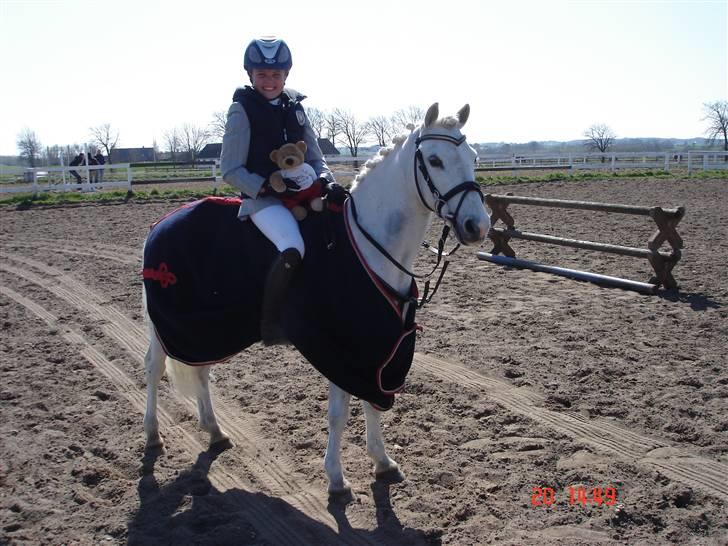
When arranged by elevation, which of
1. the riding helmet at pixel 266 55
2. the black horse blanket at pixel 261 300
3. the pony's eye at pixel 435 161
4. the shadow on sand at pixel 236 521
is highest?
the riding helmet at pixel 266 55

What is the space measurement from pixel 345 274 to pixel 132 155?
6127cm

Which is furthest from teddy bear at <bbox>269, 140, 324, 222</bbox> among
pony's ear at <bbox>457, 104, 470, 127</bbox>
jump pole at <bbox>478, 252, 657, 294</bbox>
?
jump pole at <bbox>478, 252, 657, 294</bbox>

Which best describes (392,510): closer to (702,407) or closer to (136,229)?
(702,407)

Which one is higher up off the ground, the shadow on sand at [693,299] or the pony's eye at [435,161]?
the pony's eye at [435,161]

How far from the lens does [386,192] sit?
13.1 ft

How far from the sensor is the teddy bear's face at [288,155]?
3.90 metres

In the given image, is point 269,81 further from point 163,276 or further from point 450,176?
point 163,276

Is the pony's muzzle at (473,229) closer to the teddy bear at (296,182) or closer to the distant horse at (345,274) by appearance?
the distant horse at (345,274)

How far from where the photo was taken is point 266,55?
3979 millimetres

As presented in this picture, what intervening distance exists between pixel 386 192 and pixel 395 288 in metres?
0.60

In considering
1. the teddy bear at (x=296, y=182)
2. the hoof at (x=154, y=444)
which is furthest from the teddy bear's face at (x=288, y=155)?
the hoof at (x=154, y=444)

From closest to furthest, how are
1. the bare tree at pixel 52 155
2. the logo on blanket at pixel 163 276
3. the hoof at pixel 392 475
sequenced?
the hoof at pixel 392 475
the logo on blanket at pixel 163 276
the bare tree at pixel 52 155

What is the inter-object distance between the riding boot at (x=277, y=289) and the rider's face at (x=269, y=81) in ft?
3.45
